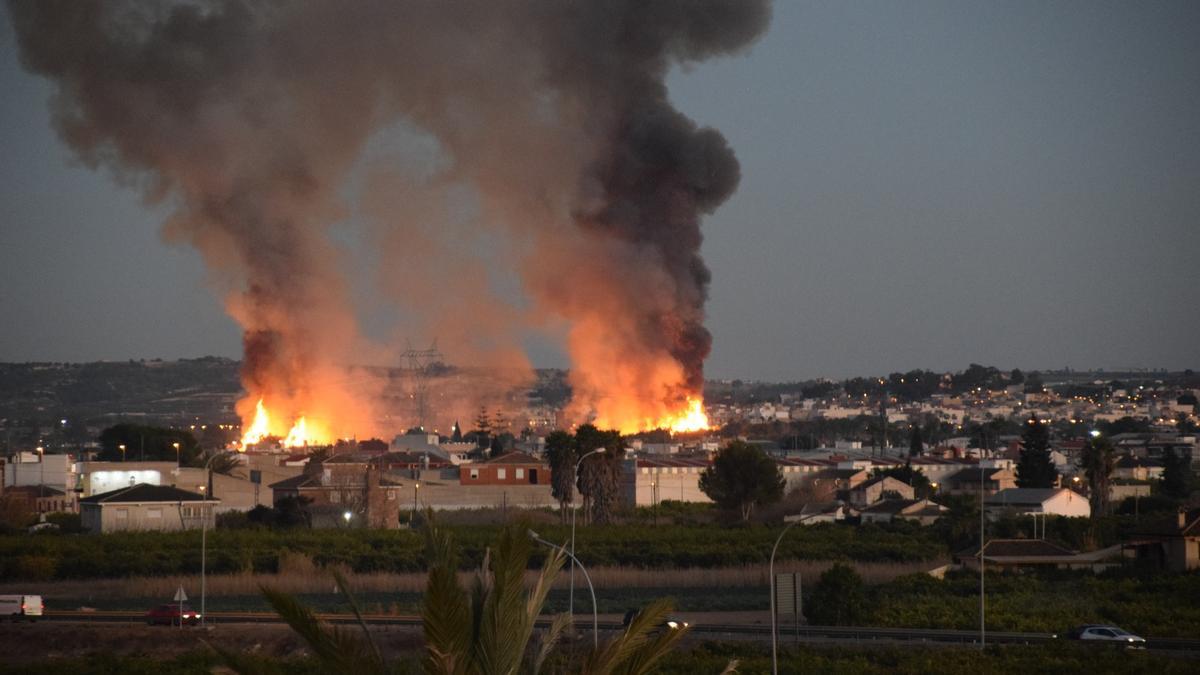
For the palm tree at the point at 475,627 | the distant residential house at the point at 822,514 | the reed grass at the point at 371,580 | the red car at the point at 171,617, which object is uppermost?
the palm tree at the point at 475,627

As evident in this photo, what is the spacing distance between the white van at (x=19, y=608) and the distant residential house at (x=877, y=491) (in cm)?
3680

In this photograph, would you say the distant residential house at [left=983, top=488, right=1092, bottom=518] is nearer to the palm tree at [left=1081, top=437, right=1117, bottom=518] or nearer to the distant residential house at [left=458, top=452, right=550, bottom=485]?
the palm tree at [left=1081, top=437, right=1117, bottom=518]

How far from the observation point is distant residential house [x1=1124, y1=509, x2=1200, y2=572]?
4000 centimetres

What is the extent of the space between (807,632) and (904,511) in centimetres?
2591

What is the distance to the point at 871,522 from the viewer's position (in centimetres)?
5441

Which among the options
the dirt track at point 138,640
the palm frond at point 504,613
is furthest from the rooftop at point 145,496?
the palm frond at point 504,613

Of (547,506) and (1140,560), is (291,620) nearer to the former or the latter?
(1140,560)

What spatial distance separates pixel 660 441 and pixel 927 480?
2007cm

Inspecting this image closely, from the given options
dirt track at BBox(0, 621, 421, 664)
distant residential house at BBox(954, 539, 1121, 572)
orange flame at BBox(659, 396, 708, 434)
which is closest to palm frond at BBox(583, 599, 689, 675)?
dirt track at BBox(0, 621, 421, 664)

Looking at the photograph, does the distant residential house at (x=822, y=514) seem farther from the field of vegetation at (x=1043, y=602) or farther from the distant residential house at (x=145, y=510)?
the distant residential house at (x=145, y=510)

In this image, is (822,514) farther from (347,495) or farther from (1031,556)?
(347,495)

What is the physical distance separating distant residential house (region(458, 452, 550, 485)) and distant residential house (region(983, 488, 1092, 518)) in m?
19.0

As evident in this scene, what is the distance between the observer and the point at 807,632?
1224 inches

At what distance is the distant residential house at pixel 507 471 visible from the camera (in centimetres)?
6550
